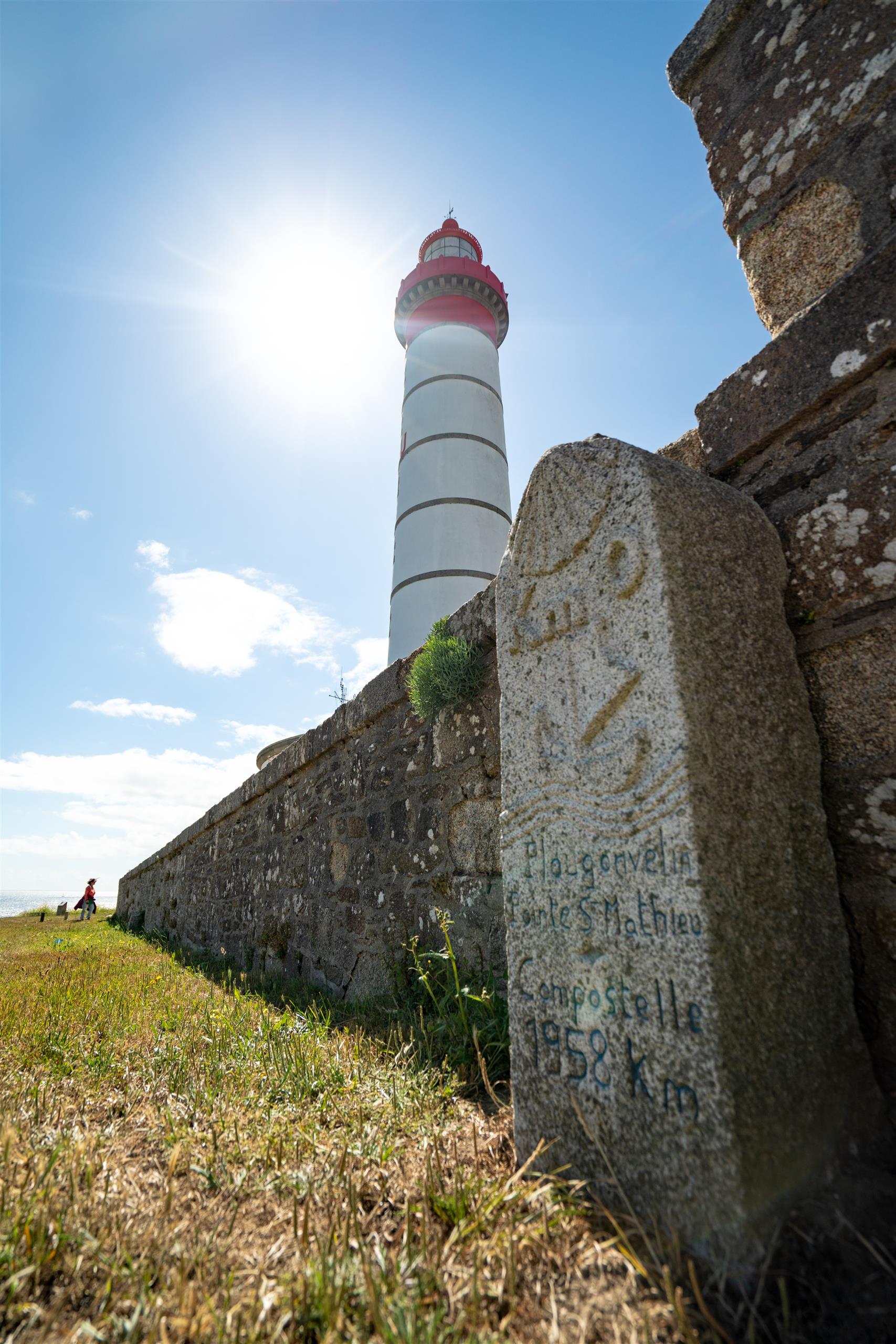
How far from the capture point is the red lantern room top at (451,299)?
514 inches

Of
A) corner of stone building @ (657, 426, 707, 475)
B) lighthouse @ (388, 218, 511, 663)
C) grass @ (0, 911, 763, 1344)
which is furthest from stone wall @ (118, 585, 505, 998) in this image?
lighthouse @ (388, 218, 511, 663)

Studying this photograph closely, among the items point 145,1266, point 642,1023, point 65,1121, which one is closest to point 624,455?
point 642,1023

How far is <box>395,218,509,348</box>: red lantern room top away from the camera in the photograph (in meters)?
13.1

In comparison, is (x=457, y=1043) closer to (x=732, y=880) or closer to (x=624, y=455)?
(x=732, y=880)

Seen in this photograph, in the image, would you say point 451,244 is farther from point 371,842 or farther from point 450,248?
point 371,842

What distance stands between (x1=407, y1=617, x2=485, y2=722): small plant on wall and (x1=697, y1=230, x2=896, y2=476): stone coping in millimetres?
1437

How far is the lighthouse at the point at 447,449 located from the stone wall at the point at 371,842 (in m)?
4.73

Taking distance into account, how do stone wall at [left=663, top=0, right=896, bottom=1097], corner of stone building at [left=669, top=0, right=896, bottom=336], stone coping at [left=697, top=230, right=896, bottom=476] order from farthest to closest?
1. corner of stone building at [left=669, top=0, right=896, bottom=336]
2. stone coping at [left=697, top=230, right=896, bottom=476]
3. stone wall at [left=663, top=0, right=896, bottom=1097]

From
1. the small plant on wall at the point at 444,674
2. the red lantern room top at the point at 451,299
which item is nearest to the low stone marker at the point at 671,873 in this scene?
the small plant on wall at the point at 444,674

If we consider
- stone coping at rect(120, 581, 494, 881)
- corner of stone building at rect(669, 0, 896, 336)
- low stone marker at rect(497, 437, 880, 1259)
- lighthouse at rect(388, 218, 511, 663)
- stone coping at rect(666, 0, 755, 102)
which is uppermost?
lighthouse at rect(388, 218, 511, 663)

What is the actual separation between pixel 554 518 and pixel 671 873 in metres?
0.96

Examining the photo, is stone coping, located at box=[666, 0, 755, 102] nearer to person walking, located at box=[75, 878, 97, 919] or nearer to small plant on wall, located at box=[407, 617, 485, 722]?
small plant on wall, located at box=[407, 617, 485, 722]

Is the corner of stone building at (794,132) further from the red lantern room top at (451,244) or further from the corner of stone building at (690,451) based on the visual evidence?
the red lantern room top at (451,244)

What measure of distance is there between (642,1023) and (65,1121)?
1.57 meters
